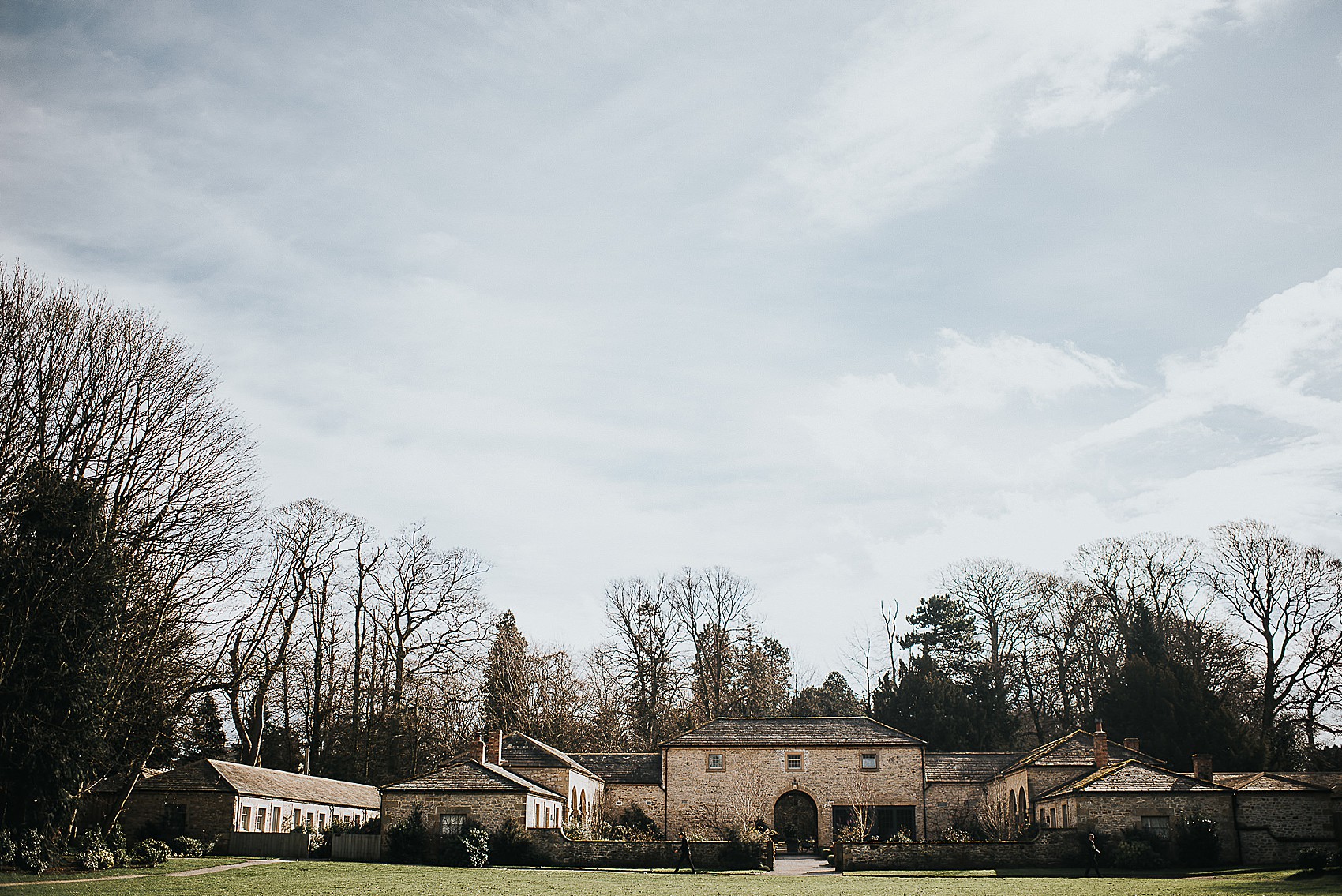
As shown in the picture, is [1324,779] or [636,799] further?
[636,799]

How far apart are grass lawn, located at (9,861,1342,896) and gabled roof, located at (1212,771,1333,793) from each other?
4730mm

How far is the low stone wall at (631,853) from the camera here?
104ft

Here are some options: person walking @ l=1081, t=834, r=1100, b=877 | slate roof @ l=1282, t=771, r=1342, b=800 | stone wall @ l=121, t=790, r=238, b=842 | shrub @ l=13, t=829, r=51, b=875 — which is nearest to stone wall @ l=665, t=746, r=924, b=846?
person walking @ l=1081, t=834, r=1100, b=877

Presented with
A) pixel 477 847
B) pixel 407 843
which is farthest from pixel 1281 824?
pixel 407 843

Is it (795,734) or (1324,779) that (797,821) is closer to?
(795,734)

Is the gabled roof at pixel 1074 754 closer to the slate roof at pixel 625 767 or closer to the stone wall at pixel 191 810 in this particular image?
the slate roof at pixel 625 767

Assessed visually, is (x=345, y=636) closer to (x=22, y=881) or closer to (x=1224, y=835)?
(x=22, y=881)

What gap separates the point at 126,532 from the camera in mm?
26750

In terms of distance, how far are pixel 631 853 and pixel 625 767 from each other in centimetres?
1284

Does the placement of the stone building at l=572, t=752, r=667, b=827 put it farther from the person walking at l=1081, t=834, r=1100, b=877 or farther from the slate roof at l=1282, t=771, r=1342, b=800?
the slate roof at l=1282, t=771, r=1342, b=800

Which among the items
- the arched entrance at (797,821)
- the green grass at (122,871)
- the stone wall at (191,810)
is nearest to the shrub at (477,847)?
the green grass at (122,871)

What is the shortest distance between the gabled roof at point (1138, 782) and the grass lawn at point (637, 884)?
4340mm

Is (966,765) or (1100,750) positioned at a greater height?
(1100,750)

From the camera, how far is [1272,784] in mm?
31172
